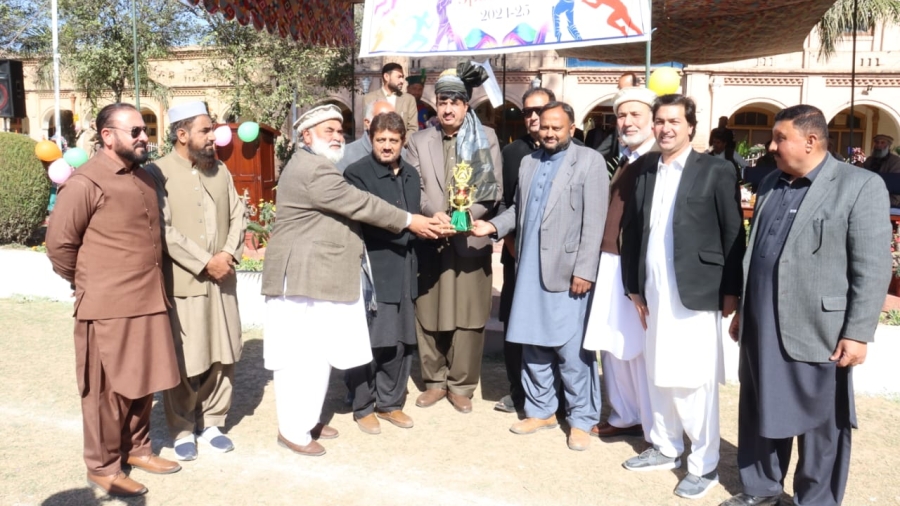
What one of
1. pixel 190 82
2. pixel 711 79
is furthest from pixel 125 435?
pixel 190 82

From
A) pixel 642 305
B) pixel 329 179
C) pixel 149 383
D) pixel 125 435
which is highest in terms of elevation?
pixel 329 179

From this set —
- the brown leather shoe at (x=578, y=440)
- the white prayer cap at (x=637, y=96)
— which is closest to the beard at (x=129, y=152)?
the white prayer cap at (x=637, y=96)

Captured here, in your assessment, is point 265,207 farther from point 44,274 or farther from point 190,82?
point 190,82

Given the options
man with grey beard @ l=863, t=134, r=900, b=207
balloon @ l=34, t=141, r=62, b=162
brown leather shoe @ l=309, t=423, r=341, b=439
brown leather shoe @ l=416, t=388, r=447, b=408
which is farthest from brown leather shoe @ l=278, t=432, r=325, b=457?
man with grey beard @ l=863, t=134, r=900, b=207

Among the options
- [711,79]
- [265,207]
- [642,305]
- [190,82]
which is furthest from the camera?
[190,82]

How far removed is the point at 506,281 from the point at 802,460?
2043mm

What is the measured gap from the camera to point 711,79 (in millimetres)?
24344

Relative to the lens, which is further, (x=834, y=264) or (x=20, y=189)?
(x=20, y=189)

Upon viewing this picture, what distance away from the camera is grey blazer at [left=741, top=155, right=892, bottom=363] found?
9.48ft

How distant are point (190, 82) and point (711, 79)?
18.2m

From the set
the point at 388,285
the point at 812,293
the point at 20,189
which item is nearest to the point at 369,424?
the point at 388,285

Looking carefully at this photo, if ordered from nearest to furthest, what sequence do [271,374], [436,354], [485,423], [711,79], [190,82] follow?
1. [485,423]
2. [436,354]
3. [271,374]
4. [711,79]
5. [190,82]

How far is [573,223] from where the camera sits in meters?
4.00

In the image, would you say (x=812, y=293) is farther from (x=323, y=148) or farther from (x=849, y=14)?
(x=849, y=14)
